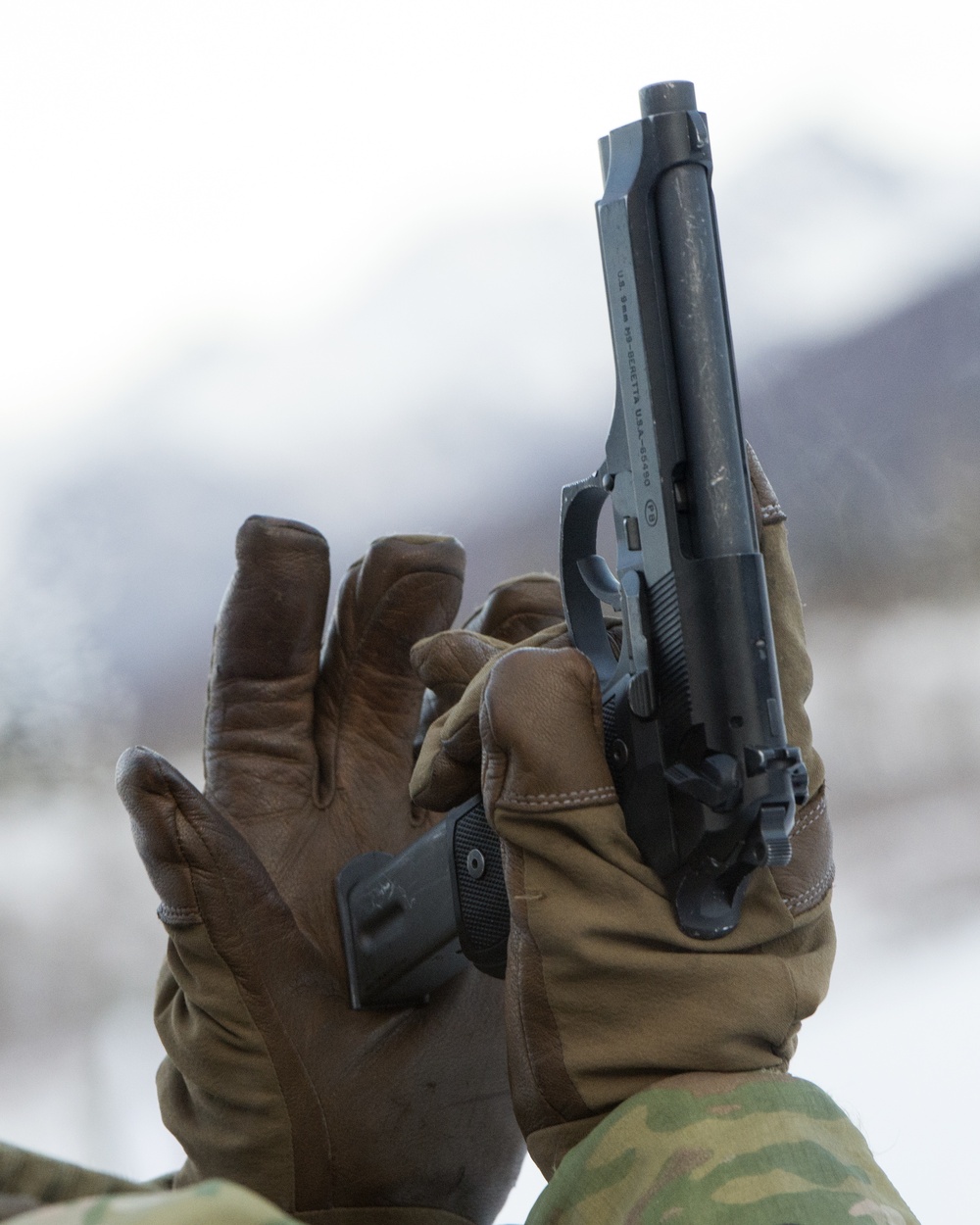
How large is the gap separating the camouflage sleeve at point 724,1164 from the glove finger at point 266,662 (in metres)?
0.41

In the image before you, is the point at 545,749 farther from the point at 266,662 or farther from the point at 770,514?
the point at 266,662

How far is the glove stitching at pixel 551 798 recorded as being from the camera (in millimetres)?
Answer: 595

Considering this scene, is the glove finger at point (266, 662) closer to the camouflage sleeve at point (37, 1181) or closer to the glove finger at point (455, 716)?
the glove finger at point (455, 716)

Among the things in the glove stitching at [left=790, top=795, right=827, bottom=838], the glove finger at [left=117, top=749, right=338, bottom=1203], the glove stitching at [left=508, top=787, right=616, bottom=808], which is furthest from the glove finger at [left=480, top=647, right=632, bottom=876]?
the glove finger at [left=117, top=749, right=338, bottom=1203]

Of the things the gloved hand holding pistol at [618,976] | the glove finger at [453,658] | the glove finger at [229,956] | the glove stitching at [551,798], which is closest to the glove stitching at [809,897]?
the gloved hand holding pistol at [618,976]

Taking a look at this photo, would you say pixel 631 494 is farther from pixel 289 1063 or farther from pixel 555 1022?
pixel 289 1063

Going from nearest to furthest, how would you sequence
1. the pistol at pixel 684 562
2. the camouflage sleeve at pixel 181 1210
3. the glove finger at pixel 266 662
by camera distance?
1. the camouflage sleeve at pixel 181 1210
2. the pistol at pixel 684 562
3. the glove finger at pixel 266 662

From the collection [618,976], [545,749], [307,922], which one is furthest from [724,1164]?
[307,922]

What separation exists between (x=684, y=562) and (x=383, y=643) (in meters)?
0.37

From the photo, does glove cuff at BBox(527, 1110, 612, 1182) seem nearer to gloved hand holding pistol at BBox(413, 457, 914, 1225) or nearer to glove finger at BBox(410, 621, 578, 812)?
gloved hand holding pistol at BBox(413, 457, 914, 1225)

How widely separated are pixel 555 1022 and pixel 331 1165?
0.29m

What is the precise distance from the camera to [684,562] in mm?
590

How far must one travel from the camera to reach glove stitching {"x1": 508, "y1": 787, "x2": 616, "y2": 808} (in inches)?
23.4

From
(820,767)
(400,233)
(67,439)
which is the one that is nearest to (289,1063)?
(820,767)
